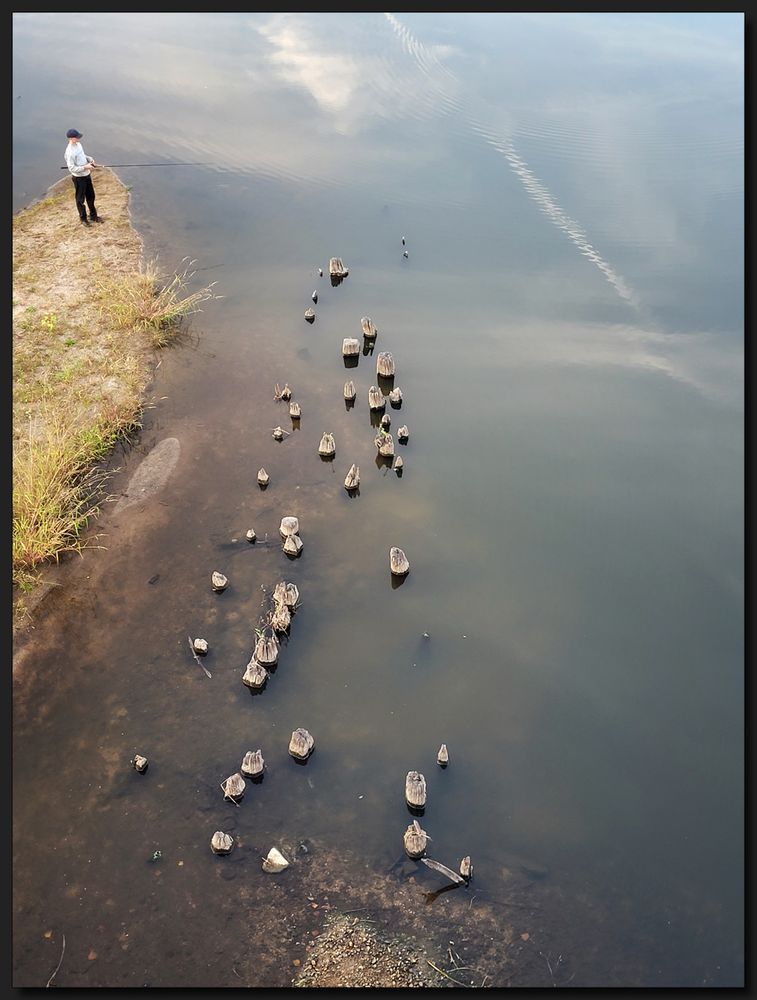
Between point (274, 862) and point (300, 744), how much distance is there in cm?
117

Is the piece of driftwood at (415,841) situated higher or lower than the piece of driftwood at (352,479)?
lower

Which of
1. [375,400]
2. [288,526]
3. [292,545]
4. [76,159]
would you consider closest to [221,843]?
[292,545]

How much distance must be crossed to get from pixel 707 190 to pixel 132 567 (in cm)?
1537

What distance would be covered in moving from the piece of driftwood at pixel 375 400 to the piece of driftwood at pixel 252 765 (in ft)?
20.4

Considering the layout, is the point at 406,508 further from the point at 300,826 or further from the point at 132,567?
the point at 300,826

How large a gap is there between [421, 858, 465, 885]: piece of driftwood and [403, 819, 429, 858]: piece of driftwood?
0.09m

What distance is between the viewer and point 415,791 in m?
7.85

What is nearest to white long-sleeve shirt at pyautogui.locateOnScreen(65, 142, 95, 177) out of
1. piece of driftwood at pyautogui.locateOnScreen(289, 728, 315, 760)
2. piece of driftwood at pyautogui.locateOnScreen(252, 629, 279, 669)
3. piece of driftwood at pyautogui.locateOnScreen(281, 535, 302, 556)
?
piece of driftwood at pyautogui.locateOnScreen(281, 535, 302, 556)

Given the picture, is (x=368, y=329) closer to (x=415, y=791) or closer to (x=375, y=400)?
(x=375, y=400)

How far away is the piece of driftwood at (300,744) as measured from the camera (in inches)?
323

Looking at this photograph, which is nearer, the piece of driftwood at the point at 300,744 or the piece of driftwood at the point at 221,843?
the piece of driftwood at the point at 221,843

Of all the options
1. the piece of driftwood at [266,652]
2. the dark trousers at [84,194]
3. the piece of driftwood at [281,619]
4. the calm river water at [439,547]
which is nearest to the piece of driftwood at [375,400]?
the calm river water at [439,547]

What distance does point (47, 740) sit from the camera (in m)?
8.41

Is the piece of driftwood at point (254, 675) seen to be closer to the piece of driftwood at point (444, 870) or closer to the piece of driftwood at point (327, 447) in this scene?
the piece of driftwood at point (444, 870)
